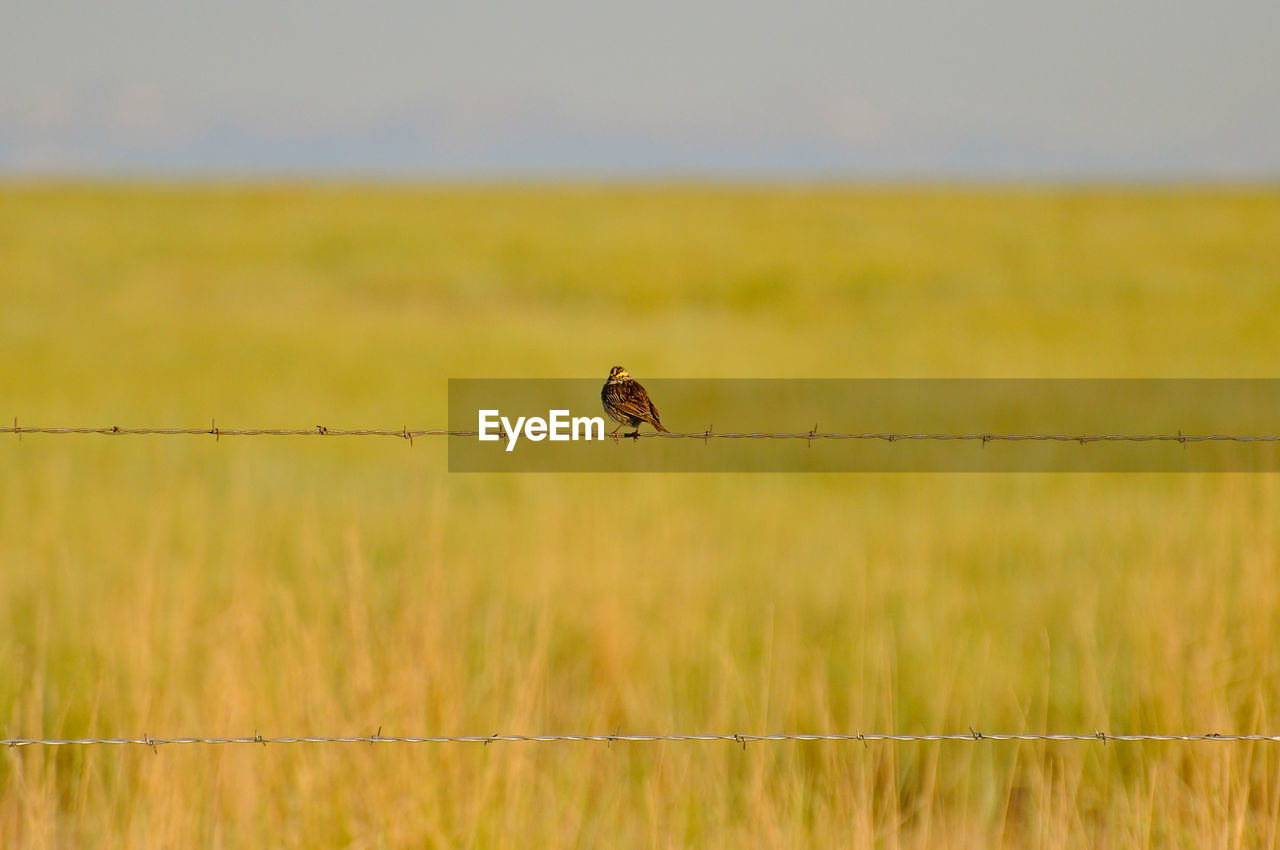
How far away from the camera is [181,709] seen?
3.92 metres

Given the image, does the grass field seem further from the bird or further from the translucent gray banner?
the bird

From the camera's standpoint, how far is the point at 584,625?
520 cm

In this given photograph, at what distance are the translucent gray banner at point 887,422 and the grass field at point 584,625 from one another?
436 millimetres

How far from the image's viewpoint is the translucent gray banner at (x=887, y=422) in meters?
9.77

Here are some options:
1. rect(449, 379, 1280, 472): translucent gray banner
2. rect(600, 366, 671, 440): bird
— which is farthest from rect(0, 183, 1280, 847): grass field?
rect(600, 366, 671, 440): bird

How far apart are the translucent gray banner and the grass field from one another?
44 cm

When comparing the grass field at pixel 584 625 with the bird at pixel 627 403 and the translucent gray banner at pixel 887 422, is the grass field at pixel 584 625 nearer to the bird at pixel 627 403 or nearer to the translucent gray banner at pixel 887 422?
the translucent gray banner at pixel 887 422

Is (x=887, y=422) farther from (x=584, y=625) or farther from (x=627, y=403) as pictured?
(x=627, y=403)

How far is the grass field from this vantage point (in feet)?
11.0

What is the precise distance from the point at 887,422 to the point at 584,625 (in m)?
7.72

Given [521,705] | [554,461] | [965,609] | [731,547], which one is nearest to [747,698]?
[521,705]

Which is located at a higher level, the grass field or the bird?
the bird

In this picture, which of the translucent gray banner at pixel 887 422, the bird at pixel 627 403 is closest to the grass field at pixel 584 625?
the translucent gray banner at pixel 887 422

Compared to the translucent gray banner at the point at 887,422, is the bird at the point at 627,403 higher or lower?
lower
